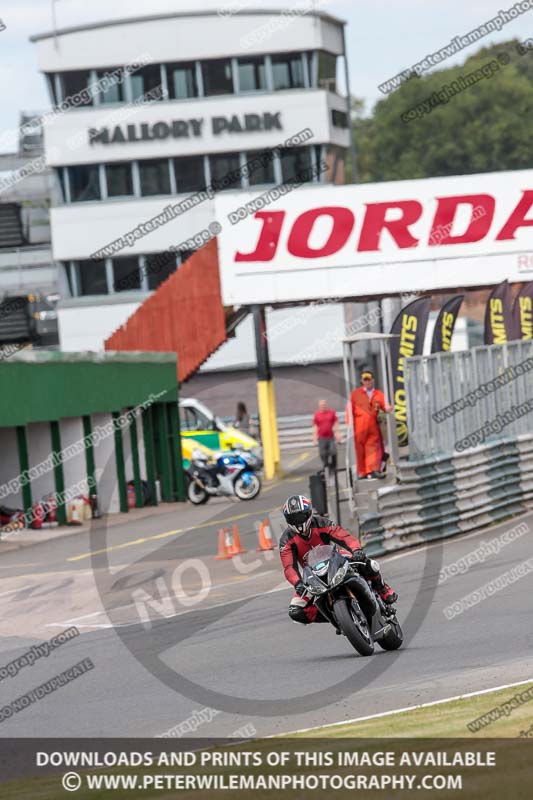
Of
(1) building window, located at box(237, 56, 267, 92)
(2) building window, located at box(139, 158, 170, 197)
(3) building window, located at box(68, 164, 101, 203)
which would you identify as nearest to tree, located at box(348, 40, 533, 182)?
(1) building window, located at box(237, 56, 267, 92)

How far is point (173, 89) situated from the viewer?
5956 centimetres

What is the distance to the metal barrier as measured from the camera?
22.3m

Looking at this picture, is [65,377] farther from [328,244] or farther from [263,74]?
[263,74]

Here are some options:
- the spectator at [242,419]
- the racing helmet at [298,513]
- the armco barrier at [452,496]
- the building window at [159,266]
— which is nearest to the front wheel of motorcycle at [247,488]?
the armco barrier at [452,496]

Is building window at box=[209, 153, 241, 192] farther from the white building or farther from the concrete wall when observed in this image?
the concrete wall

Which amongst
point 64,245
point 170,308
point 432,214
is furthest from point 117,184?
point 432,214

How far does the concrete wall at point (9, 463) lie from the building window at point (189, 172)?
30.7 m

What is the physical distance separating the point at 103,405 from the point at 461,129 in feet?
262

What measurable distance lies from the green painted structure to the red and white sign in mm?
3895

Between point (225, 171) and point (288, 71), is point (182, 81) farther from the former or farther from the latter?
point (288, 71)

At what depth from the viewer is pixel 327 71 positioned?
60500 millimetres

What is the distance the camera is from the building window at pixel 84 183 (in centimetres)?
5978

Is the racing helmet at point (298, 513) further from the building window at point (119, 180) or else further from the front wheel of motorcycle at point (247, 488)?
the building window at point (119, 180)

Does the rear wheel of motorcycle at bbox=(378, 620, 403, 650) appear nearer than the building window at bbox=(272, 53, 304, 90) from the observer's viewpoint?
Yes
